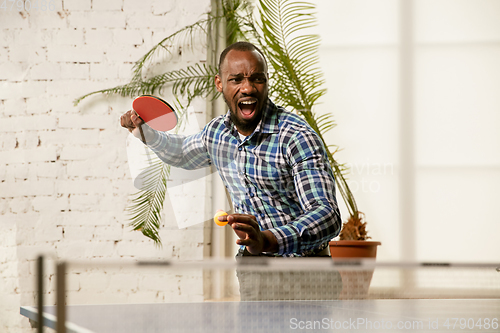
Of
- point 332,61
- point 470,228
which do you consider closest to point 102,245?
point 332,61

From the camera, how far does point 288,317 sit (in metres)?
0.99

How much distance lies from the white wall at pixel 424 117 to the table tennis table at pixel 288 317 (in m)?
2.28

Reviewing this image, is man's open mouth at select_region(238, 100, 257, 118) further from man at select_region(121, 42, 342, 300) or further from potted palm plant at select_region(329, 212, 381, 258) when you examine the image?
potted palm plant at select_region(329, 212, 381, 258)

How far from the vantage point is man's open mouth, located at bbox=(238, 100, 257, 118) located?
1642 mm

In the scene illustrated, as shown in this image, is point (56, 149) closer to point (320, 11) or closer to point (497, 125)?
point (320, 11)

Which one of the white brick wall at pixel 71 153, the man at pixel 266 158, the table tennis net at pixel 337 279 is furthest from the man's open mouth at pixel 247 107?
the white brick wall at pixel 71 153

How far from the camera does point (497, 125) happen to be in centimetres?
347

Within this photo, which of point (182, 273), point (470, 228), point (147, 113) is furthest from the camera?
point (470, 228)

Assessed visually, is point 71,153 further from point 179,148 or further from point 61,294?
point 61,294

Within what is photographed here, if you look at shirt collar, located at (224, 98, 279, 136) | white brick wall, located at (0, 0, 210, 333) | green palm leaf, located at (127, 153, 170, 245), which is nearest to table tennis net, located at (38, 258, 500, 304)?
shirt collar, located at (224, 98, 279, 136)

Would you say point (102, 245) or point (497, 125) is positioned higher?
point (497, 125)

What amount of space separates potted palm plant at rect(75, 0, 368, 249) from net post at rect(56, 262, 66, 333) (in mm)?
2167

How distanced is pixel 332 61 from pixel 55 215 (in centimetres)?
205

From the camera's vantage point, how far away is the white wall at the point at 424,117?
3424 mm
